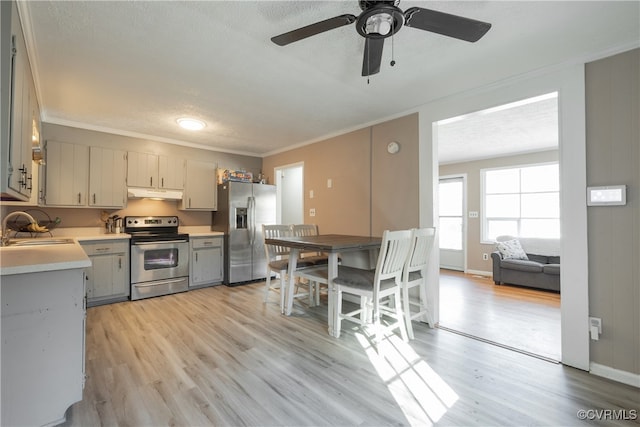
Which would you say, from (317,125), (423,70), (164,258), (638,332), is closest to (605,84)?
(423,70)

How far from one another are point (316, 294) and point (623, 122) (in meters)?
3.19

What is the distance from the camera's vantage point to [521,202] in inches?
217

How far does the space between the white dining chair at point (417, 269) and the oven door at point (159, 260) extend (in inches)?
127

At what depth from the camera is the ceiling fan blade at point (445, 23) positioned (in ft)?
4.57

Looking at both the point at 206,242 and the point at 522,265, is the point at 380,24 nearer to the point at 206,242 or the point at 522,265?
the point at 206,242

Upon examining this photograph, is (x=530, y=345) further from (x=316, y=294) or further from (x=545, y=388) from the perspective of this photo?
(x=316, y=294)

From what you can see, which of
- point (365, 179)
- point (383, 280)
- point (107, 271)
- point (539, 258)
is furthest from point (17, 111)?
point (539, 258)

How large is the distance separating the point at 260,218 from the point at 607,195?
4.24 metres

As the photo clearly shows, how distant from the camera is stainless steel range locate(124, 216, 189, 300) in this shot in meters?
3.87

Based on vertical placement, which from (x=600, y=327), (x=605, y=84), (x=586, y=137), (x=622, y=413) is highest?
(x=605, y=84)

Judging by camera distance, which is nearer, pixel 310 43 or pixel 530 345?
pixel 310 43

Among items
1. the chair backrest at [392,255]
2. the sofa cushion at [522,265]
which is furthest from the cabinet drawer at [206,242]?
the sofa cushion at [522,265]

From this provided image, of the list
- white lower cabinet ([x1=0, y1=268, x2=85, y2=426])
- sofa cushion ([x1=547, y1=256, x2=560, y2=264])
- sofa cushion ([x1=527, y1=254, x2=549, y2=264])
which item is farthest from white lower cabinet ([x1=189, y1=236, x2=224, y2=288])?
sofa cushion ([x1=547, y1=256, x2=560, y2=264])

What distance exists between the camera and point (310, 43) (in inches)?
80.1
